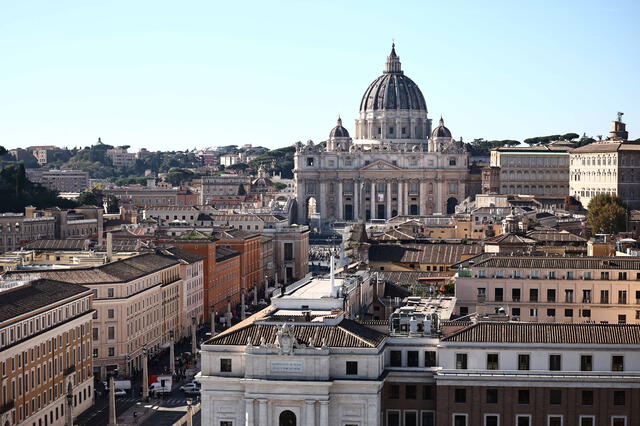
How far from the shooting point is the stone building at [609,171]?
128500 mm

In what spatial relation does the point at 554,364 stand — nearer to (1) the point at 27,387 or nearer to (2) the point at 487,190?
(1) the point at 27,387

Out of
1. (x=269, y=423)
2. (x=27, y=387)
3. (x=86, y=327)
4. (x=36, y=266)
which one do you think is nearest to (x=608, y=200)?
(x=36, y=266)

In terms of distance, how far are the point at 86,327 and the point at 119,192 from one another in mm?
128111

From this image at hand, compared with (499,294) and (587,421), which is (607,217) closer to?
(499,294)

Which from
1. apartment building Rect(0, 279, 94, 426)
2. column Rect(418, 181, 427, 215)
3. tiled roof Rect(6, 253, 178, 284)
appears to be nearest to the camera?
apartment building Rect(0, 279, 94, 426)

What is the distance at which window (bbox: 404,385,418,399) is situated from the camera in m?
36.4

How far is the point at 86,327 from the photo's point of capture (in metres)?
53.8

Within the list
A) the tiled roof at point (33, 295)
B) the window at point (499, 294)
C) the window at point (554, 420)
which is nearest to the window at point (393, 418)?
the window at point (554, 420)

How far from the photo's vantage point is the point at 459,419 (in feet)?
119

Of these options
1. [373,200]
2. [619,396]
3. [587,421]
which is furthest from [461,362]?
[373,200]

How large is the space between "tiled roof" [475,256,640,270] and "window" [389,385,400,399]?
1533 cm

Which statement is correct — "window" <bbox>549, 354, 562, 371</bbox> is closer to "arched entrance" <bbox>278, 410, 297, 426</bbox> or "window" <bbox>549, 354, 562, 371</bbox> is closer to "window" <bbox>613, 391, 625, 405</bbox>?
"window" <bbox>613, 391, 625, 405</bbox>

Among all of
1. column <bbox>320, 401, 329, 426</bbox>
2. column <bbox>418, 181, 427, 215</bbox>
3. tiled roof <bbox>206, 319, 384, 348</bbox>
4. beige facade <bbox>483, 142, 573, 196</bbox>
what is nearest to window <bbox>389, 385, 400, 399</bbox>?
tiled roof <bbox>206, 319, 384, 348</bbox>

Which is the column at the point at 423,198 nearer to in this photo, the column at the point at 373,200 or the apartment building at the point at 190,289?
the column at the point at 373,200
